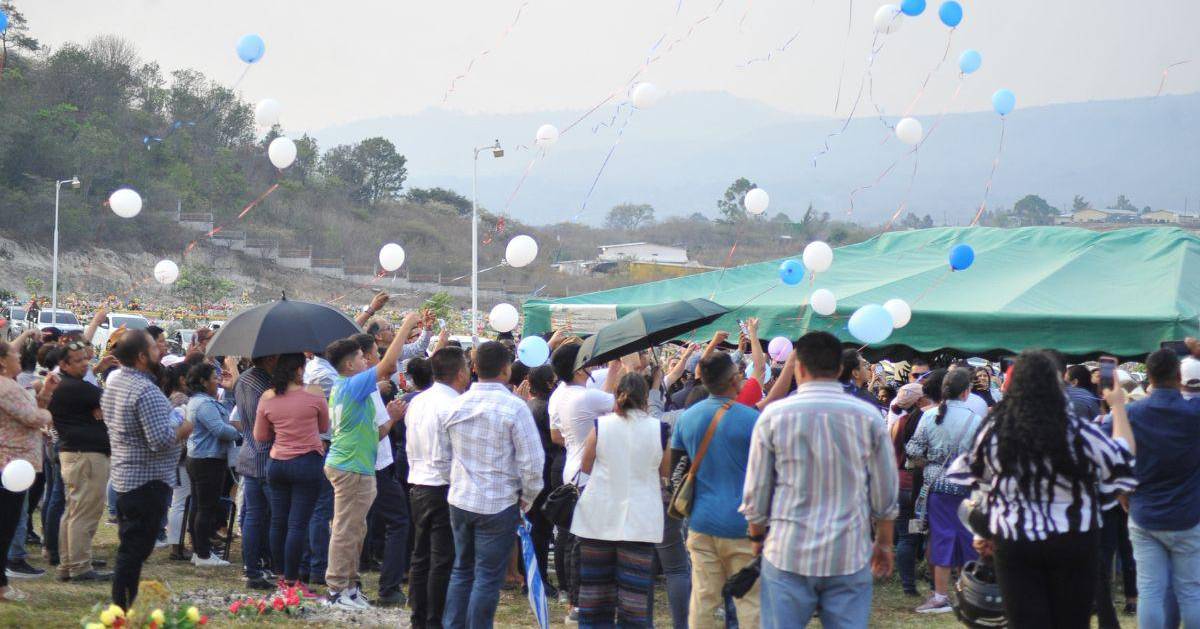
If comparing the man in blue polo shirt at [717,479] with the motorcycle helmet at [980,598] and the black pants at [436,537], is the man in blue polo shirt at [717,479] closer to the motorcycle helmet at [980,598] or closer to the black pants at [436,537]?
the motorcycle helmet at [980,598]

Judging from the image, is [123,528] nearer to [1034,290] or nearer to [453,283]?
[1034,290]

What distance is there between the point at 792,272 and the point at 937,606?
4533 millimetres

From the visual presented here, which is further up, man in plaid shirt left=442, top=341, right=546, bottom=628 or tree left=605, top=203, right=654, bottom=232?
tree left=605, top=203, right=654, bottom=232

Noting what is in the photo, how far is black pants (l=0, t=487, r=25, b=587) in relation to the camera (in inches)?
228

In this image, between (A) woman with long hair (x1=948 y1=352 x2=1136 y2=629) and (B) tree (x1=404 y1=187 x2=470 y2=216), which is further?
(B) tree (x1=404 y1=187 x2=470 y2=216)

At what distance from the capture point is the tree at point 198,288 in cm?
4500

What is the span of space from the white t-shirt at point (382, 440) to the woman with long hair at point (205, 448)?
127cm

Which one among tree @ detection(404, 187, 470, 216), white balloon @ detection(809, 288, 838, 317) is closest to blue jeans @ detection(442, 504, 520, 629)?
white balloon @ detection(809, 288, 838, 317)

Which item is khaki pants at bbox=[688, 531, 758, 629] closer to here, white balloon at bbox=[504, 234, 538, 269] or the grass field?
the grass field

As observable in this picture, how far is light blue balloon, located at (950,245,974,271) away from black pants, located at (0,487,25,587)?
783 cm

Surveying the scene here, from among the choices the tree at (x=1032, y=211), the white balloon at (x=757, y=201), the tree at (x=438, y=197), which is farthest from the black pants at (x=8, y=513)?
the tree at (x=438, y=197)

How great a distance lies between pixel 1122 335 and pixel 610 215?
368ft

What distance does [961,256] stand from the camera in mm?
10227

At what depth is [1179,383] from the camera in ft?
16.5
